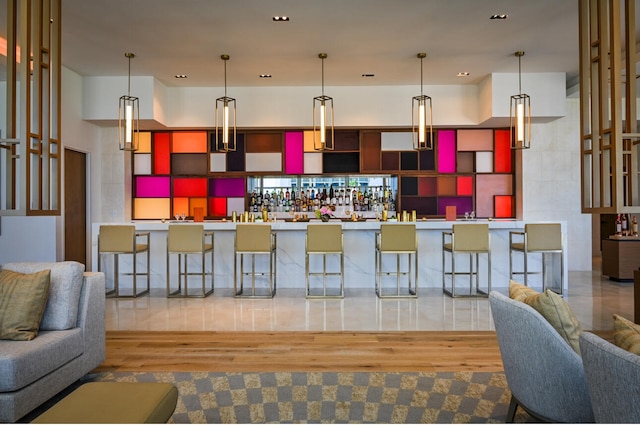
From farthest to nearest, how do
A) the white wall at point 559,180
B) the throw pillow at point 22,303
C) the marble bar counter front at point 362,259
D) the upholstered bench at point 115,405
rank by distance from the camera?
the white wall at point 559,180 → the marble bar counter front at point 362,259 → the throw pillow at point 22,303 → the upholstered bench at point 115,405

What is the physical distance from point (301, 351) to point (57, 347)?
68.4 inches

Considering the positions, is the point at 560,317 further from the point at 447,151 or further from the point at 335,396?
the point at 447,151

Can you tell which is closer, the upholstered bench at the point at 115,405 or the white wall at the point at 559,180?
the upholstered bench at the point at 115,405

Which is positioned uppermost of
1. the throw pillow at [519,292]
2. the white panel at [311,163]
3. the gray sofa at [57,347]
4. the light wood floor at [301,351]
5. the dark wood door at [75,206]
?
the white panel at [311,163]

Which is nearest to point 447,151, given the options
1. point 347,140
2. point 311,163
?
point 347,140

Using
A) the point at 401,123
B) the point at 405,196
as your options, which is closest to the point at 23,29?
the point at 401,123

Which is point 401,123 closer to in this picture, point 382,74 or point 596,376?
point 382,74

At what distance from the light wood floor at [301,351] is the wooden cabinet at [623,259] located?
431 centimetres

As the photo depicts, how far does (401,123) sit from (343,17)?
296 centimetres

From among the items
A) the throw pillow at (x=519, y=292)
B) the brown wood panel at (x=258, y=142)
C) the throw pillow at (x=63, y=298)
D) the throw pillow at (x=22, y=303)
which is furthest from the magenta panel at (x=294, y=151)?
the throw pillow at (x=519, y=292)

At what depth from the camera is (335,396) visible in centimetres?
280

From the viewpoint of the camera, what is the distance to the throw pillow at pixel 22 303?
271cm

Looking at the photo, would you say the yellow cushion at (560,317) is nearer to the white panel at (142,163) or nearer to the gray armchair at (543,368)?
the gray armchair at (543,368)

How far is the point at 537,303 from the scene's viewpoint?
6.86 feet
